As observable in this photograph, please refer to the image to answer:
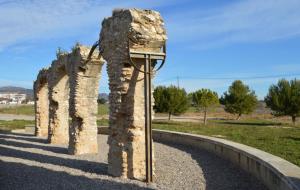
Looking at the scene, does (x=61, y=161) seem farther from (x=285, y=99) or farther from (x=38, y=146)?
(x=285, y=99)

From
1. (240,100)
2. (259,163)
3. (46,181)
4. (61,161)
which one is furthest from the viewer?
(240,100)

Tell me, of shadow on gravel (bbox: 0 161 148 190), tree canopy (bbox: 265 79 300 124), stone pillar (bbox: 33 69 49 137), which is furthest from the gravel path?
tree canopy (bbox: 265 79 300 124)

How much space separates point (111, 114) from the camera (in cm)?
1023

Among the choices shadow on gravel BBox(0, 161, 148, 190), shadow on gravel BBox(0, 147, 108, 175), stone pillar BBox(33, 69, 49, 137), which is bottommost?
shadow on gravel BBox(0, 161, 148, 190)

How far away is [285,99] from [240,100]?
5730 millimetres

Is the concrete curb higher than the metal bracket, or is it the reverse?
the metal bracket

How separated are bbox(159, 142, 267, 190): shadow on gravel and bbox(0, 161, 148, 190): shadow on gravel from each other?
1.88m

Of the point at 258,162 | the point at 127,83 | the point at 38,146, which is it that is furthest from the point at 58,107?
the point at 258,162

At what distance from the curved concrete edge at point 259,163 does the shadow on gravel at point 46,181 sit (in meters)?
2.78

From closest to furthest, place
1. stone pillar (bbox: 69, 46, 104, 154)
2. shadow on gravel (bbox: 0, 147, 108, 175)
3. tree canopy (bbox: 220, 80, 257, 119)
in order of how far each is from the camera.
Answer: shadow on gravel (bbox: 0, 147, 108, 175), stone pillar (bbox: 69, 46, 104, 154), tree canopy (bbox: 220, 80, 257, 119)

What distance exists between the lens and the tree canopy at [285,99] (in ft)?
111

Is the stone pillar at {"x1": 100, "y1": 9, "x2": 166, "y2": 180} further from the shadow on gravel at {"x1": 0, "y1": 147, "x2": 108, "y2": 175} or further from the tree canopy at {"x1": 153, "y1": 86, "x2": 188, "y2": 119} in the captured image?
the tree canopy at {"x1": 153, "y1": 86, "x2": 188, "y2": 119}

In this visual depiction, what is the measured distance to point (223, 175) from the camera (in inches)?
384

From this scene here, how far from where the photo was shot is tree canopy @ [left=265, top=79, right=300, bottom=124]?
33.9 metres
